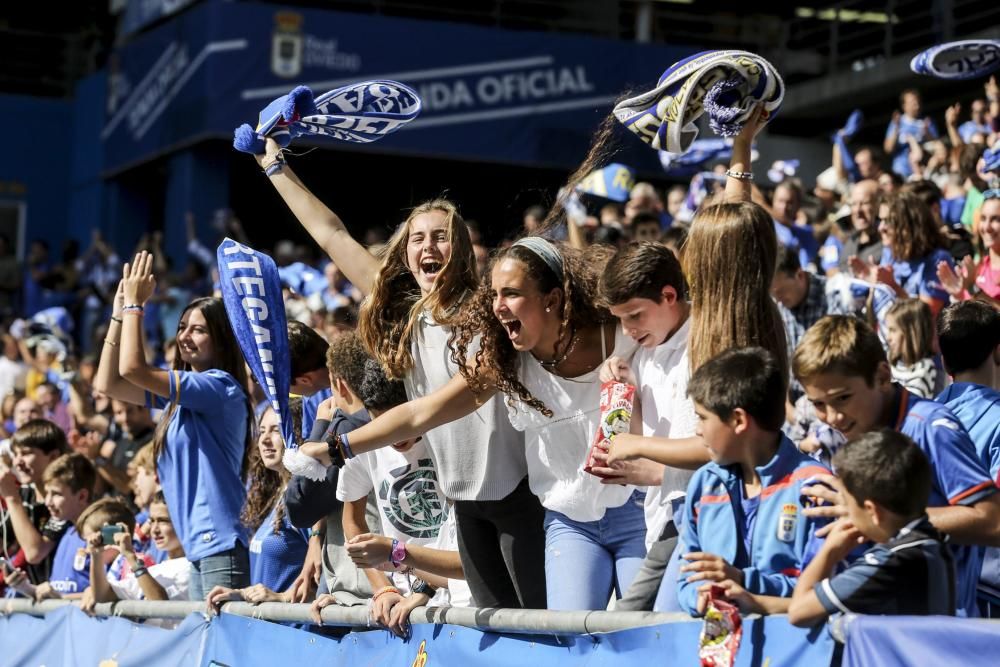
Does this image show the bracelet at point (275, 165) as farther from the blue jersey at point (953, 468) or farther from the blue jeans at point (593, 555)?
the blue jersey at point (953, 468)

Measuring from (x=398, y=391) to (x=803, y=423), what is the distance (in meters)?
2.32

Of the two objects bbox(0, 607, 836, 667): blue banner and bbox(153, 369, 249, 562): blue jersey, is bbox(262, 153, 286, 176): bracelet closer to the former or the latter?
bbox(153, 369, 249, 562): blue jersey

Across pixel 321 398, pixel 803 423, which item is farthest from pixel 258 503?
pixel 803 423

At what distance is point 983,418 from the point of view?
4.13 m

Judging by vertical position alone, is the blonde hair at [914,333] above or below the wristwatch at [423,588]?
above

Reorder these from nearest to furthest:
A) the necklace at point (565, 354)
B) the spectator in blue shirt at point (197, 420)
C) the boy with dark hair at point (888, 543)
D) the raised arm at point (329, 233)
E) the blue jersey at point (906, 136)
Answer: the boy with dark hair at point (888, 543)
the necklace at point (565, 354)
the raised arm at point (329, 233)
the spectator in blue shirt at point (197, 420)
the blue jersey at point (906, 136)

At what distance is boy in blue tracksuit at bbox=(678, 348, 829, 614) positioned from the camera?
3.39 meters

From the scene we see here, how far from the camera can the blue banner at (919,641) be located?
2.79m

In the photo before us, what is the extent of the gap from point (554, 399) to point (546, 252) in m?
0.45

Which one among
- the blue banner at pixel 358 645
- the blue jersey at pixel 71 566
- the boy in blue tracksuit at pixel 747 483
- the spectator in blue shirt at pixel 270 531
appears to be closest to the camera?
the blue banner at pixel 358 645

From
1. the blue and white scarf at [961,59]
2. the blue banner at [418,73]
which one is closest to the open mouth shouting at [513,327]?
the blue and white scarf at [961,59]

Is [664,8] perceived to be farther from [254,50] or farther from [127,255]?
[127,255]

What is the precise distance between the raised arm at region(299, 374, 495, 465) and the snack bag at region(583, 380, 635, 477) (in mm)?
507

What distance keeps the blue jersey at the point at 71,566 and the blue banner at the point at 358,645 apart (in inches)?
16.9
